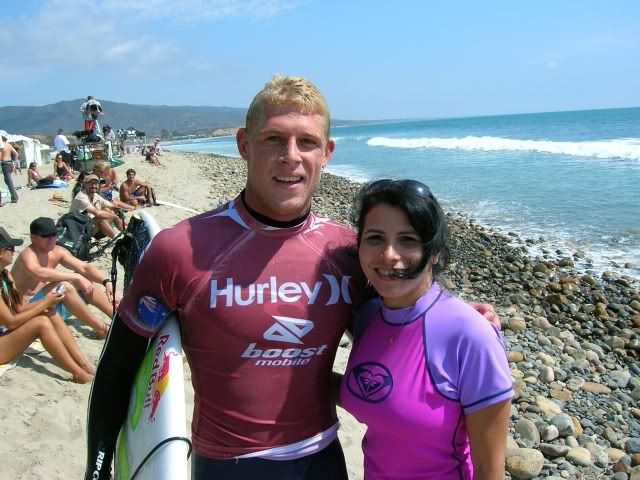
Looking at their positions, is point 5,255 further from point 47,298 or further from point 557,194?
point 557,194

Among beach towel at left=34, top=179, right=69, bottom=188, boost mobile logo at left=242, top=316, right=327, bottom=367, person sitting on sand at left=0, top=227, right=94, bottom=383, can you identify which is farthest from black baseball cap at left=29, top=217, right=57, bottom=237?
beach towel at left=34, top=179, right=69, bottom=188

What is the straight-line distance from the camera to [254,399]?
1.83 meters

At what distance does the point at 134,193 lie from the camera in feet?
42.1

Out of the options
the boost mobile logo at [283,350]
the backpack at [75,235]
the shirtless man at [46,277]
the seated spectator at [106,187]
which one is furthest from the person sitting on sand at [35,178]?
the boost mobile logo at [283,350]

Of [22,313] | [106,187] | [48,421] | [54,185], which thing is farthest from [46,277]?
[54,185]

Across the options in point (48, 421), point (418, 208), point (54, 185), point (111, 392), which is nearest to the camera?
point (418, 208)

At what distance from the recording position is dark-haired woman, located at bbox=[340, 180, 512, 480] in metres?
1.69

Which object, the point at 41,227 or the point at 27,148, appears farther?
the point at 27,148

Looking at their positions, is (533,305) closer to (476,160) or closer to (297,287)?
(297,287)

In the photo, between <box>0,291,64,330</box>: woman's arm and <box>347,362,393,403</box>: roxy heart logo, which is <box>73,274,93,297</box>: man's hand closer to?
<box>0,291,64,330</box>: woman's arm

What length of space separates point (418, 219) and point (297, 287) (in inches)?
18.1

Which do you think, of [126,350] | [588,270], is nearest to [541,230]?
[588,270]

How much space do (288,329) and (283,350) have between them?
73mm

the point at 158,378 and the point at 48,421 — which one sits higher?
the point at 158,378
